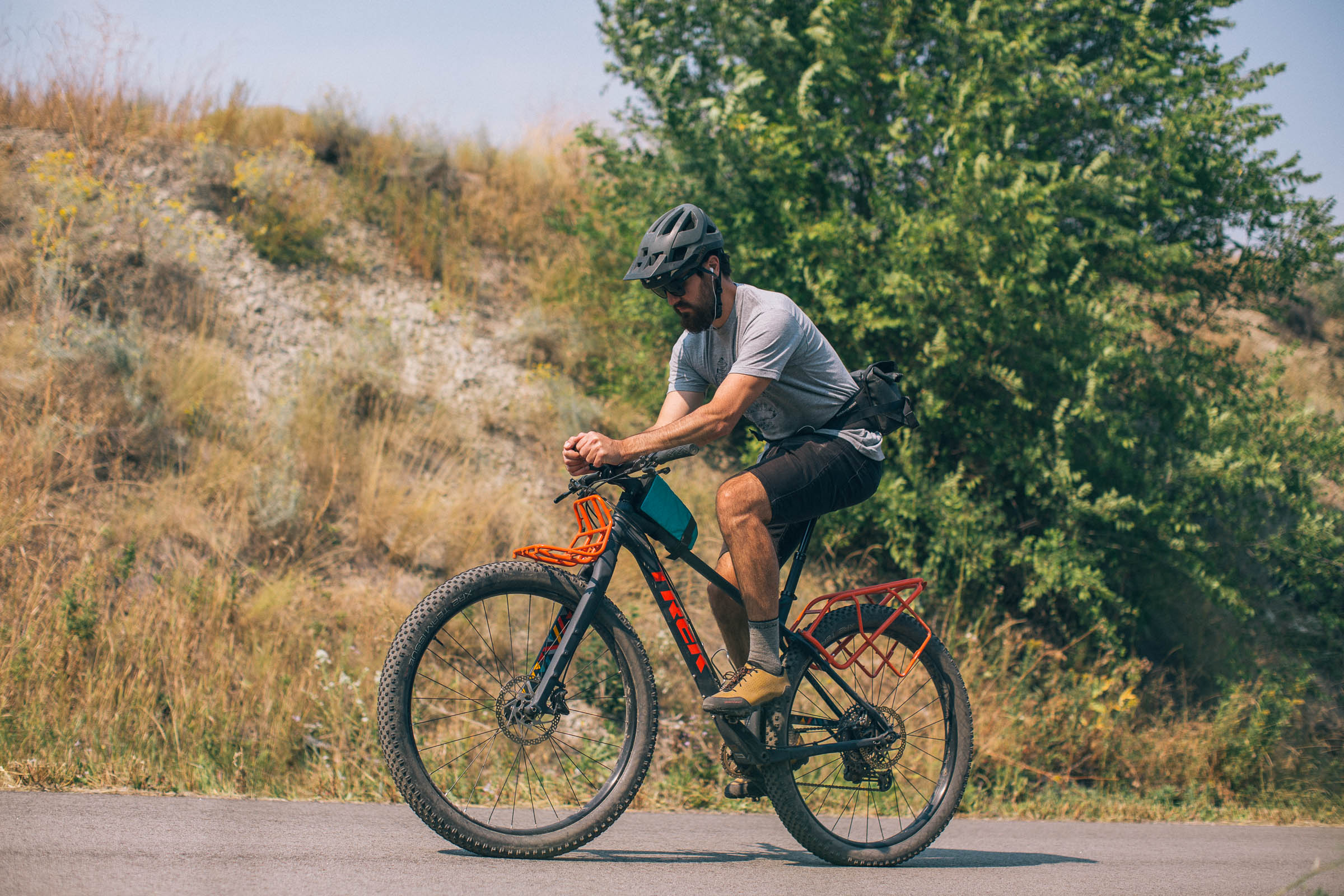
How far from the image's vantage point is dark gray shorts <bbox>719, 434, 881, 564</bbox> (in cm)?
392

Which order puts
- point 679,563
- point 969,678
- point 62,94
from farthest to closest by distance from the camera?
point 62,94 < point 679,563 < point 969,678

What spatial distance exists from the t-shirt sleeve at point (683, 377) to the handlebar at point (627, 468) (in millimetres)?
567

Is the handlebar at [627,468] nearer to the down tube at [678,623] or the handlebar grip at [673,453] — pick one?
the handlebar grip at [673,453]

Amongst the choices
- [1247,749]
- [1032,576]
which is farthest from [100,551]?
[1247,749]

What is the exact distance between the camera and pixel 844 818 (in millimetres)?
5148

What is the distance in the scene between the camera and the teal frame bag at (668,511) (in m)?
3.88

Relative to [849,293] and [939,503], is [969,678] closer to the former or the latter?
[939,503]

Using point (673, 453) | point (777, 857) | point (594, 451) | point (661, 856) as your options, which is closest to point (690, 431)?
point (673, 453)

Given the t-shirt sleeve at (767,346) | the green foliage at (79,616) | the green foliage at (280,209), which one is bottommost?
the green foliage at (79,616)

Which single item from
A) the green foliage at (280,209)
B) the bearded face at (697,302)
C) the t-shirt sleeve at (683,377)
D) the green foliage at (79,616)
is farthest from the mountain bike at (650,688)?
the green foliage at (280,209)

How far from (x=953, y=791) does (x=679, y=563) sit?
3.63m

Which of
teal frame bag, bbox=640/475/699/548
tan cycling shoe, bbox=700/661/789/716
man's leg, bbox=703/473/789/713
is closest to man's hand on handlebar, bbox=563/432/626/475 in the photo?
teal frame bag, bbox=640/475/699/548

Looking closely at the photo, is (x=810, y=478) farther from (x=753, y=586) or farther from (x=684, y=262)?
(x=684, y=262)

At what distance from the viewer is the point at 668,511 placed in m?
3.92
